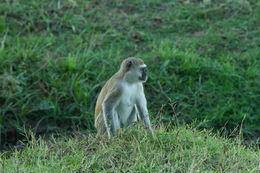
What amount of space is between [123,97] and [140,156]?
3.44 ft

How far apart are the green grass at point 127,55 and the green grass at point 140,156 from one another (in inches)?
46.6

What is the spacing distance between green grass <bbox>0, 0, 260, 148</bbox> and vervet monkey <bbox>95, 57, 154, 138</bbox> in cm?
66

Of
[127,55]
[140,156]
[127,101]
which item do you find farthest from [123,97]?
[127,55]

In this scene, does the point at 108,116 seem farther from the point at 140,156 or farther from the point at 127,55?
the point at 127,55

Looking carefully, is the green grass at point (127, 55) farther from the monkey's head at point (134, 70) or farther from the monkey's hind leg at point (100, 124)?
the monkey's head at point (134, 70)

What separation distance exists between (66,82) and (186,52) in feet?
7.09

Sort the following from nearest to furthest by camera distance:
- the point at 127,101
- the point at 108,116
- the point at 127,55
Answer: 1. the point at 108,116
2. the point at 127,101
3. the point at 127,55

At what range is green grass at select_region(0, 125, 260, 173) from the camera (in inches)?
143

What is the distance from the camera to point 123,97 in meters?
4.65

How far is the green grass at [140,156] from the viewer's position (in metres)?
3.64

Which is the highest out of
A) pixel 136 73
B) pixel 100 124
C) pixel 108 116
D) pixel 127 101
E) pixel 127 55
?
pixel 136 73

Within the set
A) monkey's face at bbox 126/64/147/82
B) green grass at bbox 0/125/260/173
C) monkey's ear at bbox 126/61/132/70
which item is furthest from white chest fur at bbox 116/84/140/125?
green grass at bbox 0/125/260/173

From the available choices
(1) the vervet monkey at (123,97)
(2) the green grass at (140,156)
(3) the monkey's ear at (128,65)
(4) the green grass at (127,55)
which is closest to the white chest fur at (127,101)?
(1) the vervet monkey at (123,97)

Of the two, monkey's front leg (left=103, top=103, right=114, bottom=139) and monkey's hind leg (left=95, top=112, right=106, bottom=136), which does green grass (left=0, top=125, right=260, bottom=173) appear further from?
monkey's hind leg (left=95, top=112, right=106, bottom=136)
